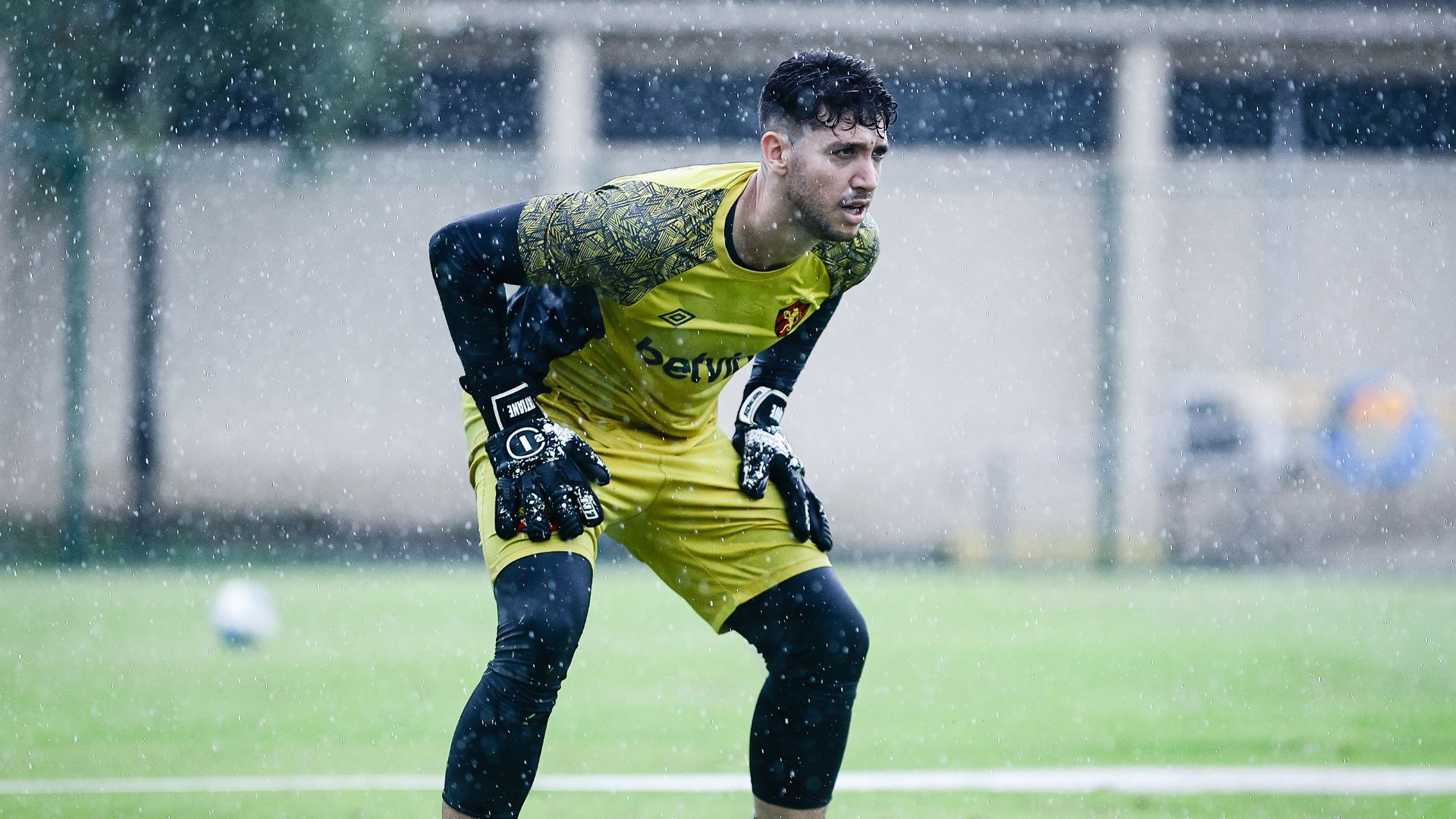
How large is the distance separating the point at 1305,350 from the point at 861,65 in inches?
367

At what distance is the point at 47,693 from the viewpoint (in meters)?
5.45

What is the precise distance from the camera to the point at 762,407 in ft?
12.1

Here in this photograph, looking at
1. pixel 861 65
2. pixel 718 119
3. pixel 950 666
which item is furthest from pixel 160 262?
pixel 861 65

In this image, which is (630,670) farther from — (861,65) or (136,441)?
(136,441)

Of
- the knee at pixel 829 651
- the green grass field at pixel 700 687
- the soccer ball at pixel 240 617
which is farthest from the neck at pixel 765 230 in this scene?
the soccer ball at pixel 240 617

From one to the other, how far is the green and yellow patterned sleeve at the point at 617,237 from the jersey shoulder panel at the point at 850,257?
0.33 meters

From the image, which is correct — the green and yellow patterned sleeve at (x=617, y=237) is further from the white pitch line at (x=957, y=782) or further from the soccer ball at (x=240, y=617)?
the soccer ball at (x=240, y=617)

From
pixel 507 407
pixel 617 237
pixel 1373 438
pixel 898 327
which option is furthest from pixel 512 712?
pixel 1373 438

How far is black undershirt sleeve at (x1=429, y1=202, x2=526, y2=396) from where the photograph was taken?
3.14 meters

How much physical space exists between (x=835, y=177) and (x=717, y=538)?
0.88 metres

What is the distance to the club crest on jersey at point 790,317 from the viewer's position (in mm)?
3377

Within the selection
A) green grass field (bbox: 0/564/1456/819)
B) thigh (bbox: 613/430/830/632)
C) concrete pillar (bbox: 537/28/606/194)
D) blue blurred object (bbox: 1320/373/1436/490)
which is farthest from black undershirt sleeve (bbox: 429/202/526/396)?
concrete pillar (bbox: 537/28/606/194)

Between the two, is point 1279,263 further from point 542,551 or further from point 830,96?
point 542,551

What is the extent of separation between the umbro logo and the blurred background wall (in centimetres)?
592
